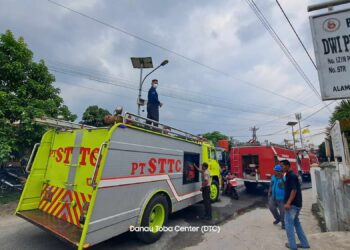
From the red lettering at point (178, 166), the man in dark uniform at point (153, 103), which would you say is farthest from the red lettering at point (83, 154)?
the man in dark uniform at point (153, 103)

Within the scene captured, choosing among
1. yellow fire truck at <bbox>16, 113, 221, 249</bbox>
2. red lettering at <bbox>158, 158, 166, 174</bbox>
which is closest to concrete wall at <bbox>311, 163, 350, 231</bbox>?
yellow fire truck at <bbox>16, 113, 221, 249</bbox>

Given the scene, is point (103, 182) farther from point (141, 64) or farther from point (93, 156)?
point (141, 64)

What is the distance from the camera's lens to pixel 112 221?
150 inches

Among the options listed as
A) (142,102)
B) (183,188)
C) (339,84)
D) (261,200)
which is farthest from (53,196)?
(261,200)

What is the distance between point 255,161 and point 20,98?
11.6 meters

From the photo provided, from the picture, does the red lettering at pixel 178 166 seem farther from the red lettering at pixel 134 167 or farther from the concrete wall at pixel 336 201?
the concrete wall at pixel 336 201

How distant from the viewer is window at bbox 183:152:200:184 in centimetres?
621

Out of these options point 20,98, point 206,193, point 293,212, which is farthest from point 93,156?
point 20,98

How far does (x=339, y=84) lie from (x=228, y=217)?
5.30 metres

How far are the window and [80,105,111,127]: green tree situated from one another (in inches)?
508

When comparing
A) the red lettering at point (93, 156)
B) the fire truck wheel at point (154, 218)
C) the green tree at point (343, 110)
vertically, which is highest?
the green tree at point (343, 110)

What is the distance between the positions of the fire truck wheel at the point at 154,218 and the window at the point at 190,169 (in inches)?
49.6

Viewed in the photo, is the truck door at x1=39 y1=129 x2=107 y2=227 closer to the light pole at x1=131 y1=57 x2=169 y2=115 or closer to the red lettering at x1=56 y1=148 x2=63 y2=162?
the red lettering at x1=56 y1=148 x2=63 y2=162

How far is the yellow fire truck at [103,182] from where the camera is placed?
12.1 feet
